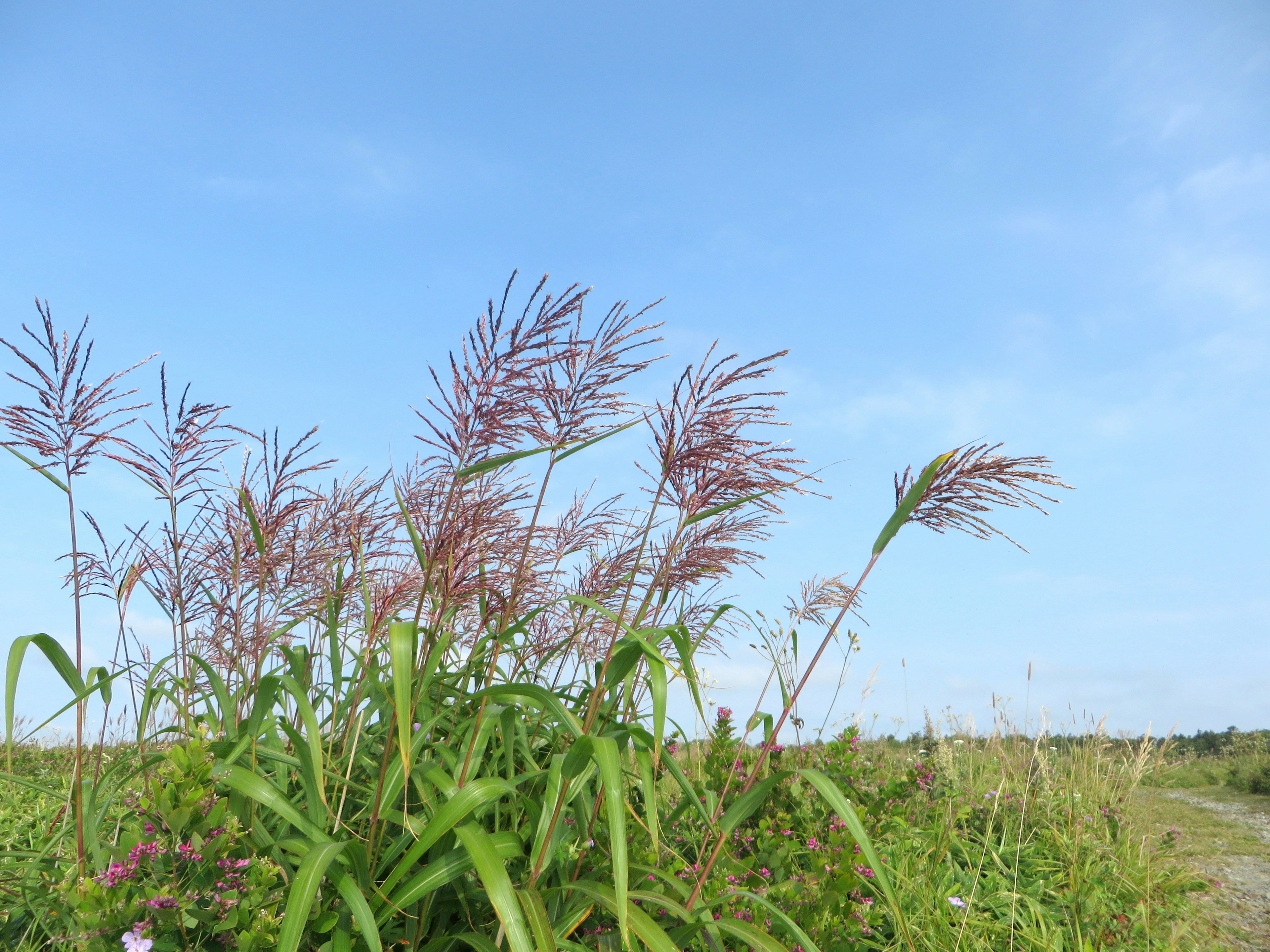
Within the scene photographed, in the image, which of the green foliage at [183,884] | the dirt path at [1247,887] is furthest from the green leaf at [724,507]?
the dirt path at [1247,887]

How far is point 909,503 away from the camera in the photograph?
2.33 m

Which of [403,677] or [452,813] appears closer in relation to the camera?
[403,677]

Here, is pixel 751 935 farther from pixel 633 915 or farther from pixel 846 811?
pixel 846 811

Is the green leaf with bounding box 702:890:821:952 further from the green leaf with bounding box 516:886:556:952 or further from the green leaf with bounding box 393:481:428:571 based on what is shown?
the green leaf with bounding box 393:481:428:571

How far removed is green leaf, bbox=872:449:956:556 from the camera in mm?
2332

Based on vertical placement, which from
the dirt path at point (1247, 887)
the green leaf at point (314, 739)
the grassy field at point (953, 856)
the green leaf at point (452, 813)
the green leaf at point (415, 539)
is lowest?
the dirt path at point (1247, 887)

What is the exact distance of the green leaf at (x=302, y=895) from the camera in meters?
2.07

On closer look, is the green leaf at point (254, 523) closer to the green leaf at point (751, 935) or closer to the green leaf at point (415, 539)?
the green leaf at point (415, 539)

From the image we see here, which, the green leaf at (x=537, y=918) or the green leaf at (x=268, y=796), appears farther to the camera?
the green leaf at (x=268, y=796)

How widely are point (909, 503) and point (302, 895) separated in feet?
6.50

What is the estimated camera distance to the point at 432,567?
241cm

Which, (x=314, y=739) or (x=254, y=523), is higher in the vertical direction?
(x=254, y=523)

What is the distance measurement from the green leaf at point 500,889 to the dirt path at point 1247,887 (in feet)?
18.5

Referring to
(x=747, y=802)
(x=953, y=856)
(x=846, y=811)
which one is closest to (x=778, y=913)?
(x=747, y=802)
